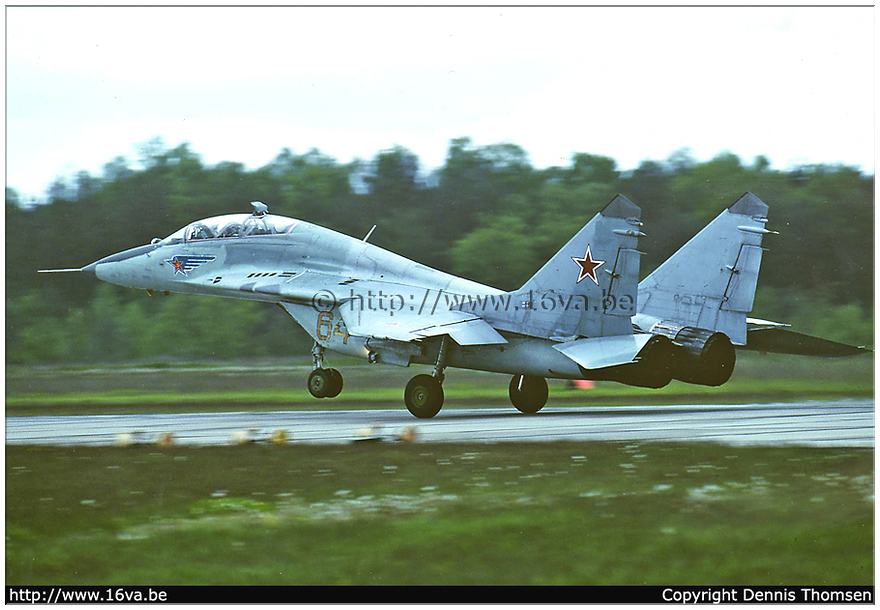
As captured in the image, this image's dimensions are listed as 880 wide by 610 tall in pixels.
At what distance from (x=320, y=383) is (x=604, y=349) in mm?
4665

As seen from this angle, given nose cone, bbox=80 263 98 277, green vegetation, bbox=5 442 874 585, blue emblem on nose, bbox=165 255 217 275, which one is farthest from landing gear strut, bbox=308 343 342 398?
nose cone, bbox=80 263 98 277

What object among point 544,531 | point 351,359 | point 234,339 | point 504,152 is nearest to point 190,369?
point 234,339

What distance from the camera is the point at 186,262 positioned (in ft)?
50.5

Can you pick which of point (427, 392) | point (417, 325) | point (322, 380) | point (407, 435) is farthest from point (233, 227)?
point (407, 435)

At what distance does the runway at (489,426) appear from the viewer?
11.5m

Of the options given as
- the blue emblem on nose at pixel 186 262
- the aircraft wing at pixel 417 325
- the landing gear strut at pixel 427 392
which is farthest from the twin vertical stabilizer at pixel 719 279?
the blue emblem on nose at pixel 186 262

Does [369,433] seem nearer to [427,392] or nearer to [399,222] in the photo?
[427,392]

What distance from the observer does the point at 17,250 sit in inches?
519

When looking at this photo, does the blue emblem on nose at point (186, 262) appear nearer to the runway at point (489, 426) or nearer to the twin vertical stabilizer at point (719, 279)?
the runway at point (489, 426)

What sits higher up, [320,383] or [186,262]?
[186,262]

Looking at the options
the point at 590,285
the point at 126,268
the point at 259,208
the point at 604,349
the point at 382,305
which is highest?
the point at 259,208

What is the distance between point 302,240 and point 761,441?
7975mm
